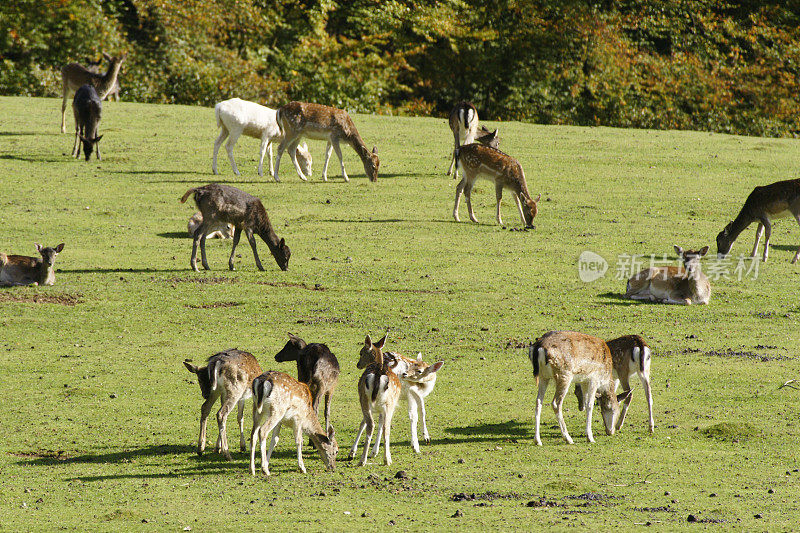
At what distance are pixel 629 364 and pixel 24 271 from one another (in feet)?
31.2

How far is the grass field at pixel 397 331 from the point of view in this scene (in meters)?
8.14

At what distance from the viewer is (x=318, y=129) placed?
22625mm

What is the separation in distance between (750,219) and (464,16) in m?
23.4

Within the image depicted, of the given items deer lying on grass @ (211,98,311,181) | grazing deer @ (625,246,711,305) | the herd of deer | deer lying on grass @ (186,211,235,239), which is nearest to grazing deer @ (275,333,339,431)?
the herd of deer

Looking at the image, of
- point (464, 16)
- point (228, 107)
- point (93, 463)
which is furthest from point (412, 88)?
point (93, 463)

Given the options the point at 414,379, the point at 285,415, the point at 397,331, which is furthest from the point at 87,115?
the point at 285,415

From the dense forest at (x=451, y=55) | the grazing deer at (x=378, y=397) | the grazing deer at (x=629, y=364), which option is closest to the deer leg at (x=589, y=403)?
the grazing deer at (x=629, y=364)

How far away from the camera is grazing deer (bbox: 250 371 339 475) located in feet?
27.8

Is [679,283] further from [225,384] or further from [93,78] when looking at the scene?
[93,78]

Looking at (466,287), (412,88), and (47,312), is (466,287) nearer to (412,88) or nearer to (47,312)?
(47,312)

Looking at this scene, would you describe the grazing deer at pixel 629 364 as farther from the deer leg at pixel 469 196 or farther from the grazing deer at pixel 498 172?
the deer leg at pixel 469 196

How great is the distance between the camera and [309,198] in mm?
21516

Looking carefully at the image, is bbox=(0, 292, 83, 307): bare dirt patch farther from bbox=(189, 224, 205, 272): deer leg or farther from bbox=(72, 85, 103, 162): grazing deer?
bbox=(72, 85, 103, 162): grazing deer

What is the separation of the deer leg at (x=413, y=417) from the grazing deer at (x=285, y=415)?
73 cm
